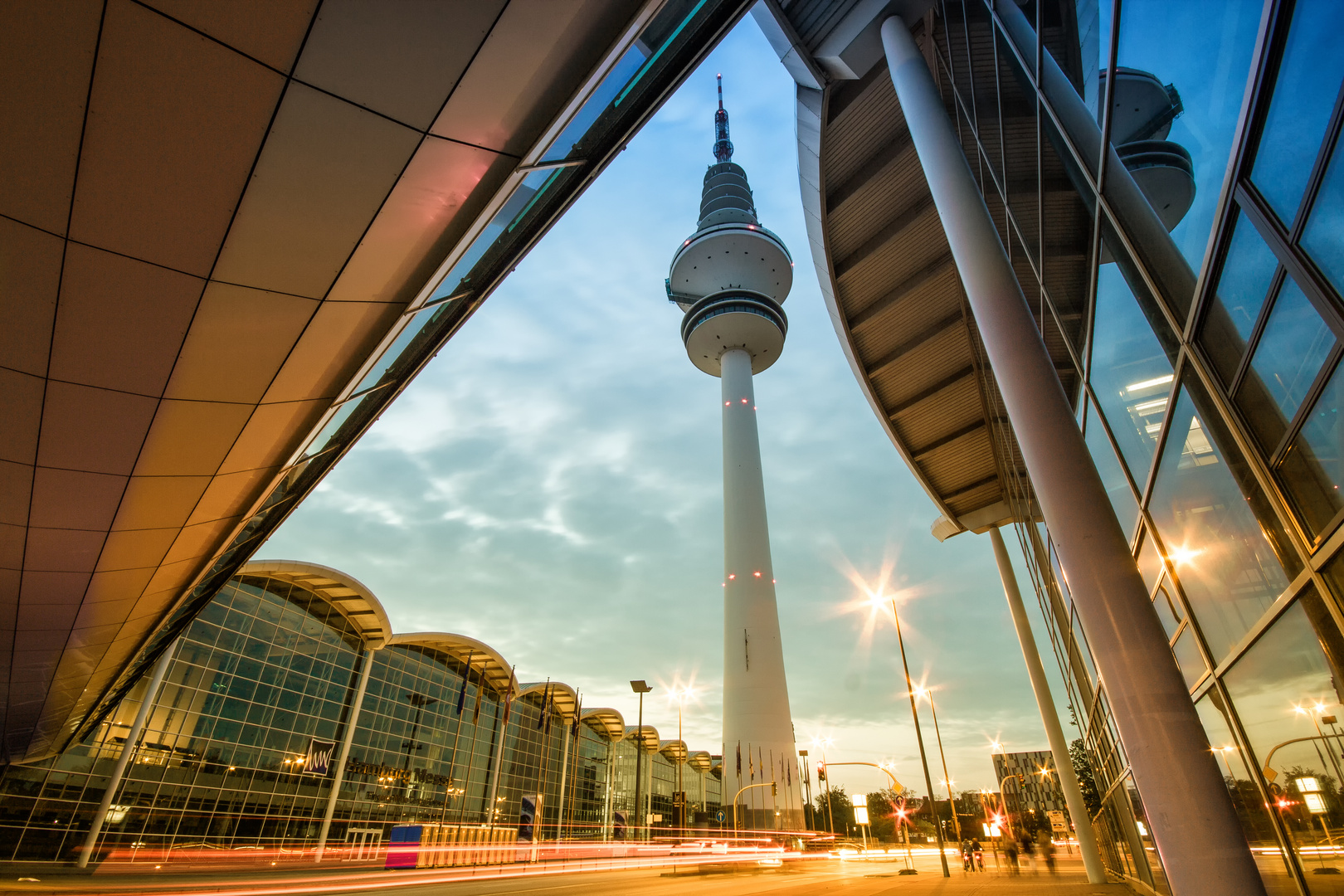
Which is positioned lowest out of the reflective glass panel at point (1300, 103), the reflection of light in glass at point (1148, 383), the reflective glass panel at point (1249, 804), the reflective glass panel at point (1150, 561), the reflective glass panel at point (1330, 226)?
the reflective glass panel at point (1249, 804)

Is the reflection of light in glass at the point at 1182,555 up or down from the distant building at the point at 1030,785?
down

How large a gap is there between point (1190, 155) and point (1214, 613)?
424 cm

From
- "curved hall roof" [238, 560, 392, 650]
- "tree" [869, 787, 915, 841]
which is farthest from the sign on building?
"tree" [869, 787, 915, 841]

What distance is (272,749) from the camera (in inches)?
1347

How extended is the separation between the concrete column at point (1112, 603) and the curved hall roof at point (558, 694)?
53675 mm

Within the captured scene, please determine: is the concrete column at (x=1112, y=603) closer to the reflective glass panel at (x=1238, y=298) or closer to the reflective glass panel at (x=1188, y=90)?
the reflective glass panel at (x=1238, y=298)

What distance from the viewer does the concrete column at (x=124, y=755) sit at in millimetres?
26094

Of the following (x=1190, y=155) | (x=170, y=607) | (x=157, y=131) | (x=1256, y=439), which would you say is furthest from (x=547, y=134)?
(x=170, y=607)

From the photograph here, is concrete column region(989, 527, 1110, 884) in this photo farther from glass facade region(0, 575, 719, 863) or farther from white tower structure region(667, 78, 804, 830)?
white tower structure region(667, 78, 804, 830)

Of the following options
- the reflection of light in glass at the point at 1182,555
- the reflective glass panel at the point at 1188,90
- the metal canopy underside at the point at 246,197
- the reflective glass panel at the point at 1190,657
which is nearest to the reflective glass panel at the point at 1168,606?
the reflective glass panel at the point at 1190,657

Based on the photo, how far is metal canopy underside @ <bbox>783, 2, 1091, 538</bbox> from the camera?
1124 cm

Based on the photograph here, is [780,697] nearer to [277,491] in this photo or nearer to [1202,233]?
[277,491]

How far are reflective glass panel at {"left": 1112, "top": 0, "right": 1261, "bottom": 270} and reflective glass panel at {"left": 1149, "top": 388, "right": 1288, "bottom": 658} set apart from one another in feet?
5.49

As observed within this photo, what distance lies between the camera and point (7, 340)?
4711 mm
